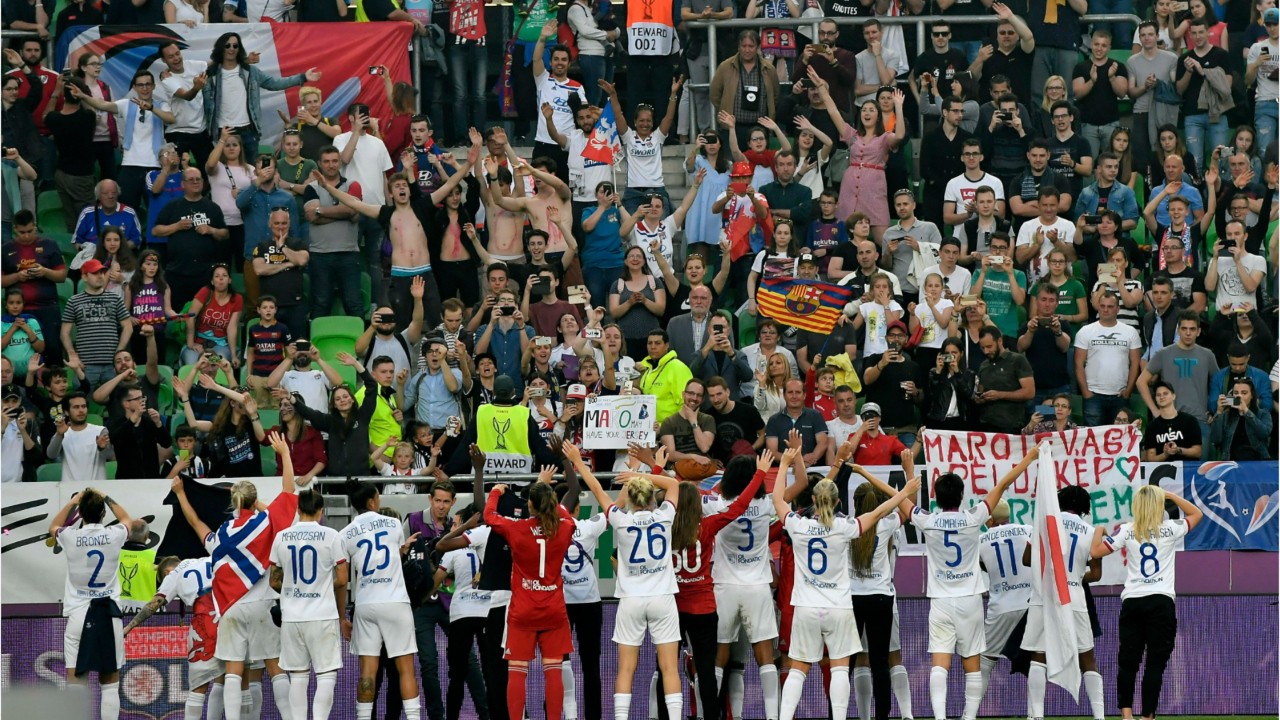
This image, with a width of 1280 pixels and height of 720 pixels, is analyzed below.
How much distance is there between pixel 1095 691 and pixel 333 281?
10084 millimetres

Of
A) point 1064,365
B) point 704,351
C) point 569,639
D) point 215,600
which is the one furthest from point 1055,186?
point 215,600

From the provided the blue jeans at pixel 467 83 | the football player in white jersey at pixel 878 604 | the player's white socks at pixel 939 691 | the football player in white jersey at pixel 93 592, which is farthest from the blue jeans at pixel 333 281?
the player's white socks at pixel 939 691

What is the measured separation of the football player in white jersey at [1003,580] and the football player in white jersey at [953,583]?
0.31m

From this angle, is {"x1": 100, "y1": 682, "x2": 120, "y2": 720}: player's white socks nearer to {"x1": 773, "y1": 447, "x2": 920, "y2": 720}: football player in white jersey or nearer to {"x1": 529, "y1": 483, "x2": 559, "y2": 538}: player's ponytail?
{"x1": 529, "y1": 483, "x2": 559, "y2": 538}: player's ponytail

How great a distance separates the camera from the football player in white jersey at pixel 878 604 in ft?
50.6

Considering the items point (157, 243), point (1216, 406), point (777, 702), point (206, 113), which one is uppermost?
point (206, 113)

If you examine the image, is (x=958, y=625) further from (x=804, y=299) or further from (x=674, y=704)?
(x=804, y=299)

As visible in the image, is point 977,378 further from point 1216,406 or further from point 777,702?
point 777,702

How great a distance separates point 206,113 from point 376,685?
983 centimetres

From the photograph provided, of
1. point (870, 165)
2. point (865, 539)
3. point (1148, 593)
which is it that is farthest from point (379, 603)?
point (870, 165)

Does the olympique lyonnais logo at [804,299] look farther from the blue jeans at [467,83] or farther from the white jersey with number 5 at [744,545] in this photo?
the blue jeans at [467,83]

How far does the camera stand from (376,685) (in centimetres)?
1562

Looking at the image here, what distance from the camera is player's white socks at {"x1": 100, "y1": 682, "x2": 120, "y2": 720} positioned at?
16.1 metres

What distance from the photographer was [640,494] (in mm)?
14992
